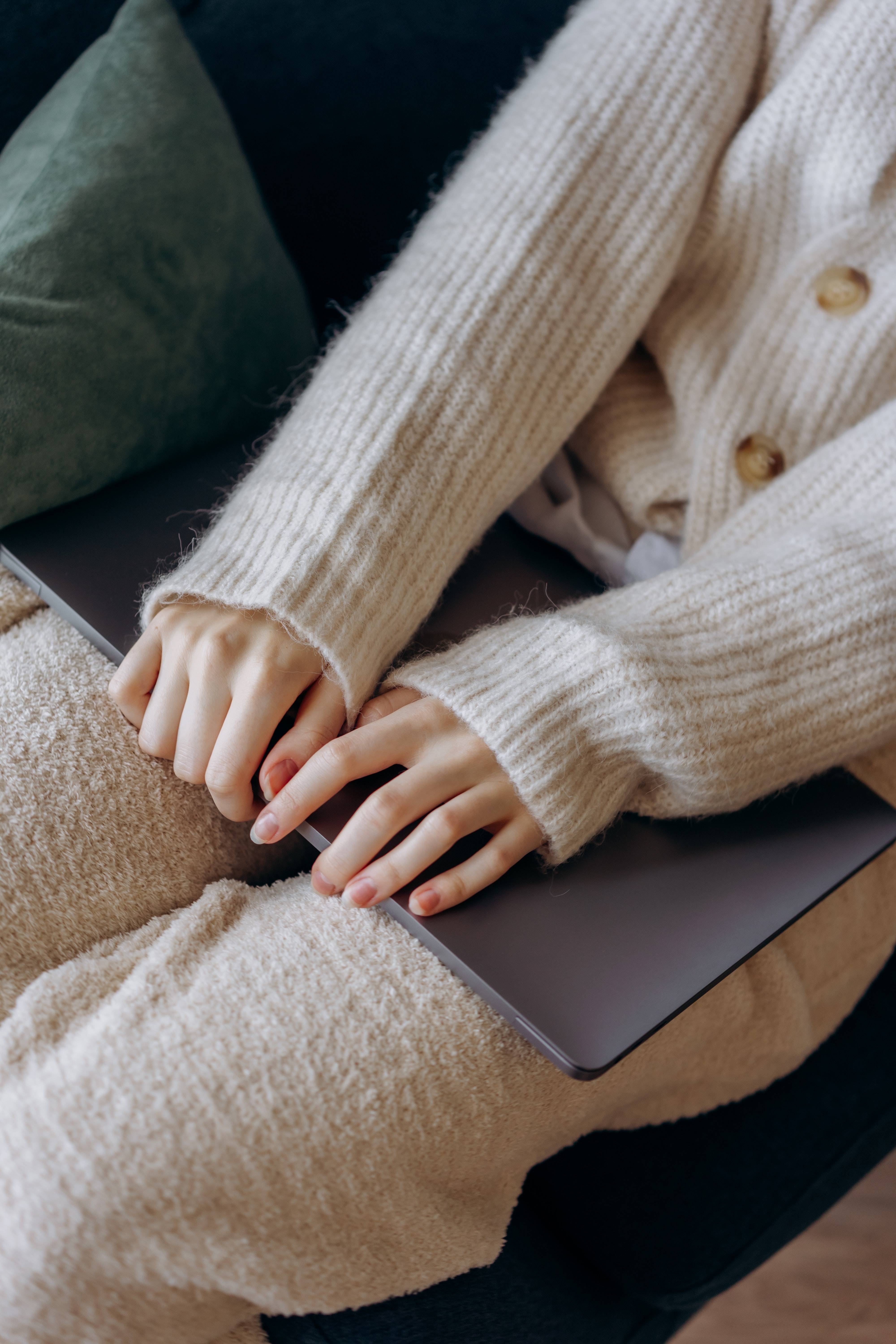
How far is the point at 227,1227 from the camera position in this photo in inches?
16.8

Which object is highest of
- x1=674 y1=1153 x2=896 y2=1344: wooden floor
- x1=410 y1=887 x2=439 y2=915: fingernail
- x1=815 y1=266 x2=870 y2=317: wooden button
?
x1=815 y1=266 x2=870 y2=317: wooden button

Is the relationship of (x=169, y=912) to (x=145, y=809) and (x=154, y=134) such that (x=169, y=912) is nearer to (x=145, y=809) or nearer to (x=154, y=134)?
(x=145, y=809)

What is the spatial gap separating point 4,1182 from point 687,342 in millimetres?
746

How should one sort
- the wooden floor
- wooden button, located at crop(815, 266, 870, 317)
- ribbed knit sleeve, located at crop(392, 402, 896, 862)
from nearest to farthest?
ribbed knit sleeve, located at crop(392, 402, 896, 862) → wooden button, located at crop(815, 266, 870, 317) → the wooden floor

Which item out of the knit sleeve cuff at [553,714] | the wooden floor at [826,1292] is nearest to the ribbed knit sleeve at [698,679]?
the knit sleeve cuff at [553,714]

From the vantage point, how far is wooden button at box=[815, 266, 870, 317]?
68 cm

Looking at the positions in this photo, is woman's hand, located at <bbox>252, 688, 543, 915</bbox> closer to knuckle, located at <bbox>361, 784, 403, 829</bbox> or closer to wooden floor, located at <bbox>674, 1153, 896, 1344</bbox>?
knuckle, located at <bbox>361, 784, 403, 829</bbox>

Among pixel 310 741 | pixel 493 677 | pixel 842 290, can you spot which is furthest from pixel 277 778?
pixel 842 290

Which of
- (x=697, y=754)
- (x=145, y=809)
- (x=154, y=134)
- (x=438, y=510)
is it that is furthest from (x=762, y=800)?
(x=154, y=134)

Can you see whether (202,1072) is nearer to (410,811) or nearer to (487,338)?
(410,811)

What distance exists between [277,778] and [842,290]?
1.85ft

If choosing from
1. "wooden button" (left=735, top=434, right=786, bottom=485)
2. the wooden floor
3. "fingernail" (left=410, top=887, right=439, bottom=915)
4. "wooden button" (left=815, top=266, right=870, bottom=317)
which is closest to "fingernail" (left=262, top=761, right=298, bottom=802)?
"fingernail" (left=410, top=887, right=439, bottom=915)

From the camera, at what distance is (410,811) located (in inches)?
19.8

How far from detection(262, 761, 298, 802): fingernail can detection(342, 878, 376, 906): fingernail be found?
7 centimetres
